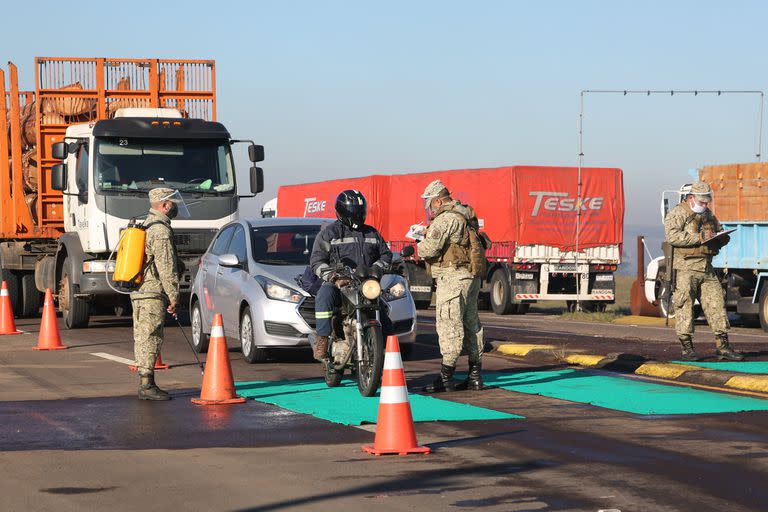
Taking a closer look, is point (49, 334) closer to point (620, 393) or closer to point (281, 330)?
point (281, 330)

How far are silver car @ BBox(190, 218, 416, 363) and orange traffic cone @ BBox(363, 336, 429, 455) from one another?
226 inches

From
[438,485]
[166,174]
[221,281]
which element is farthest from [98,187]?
[438,485]

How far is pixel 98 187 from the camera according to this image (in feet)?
67.0

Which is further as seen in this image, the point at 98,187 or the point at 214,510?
the point at 98,187

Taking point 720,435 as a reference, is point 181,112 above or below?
above

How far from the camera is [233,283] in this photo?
15711mm

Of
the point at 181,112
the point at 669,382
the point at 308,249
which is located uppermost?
the point at 181,112

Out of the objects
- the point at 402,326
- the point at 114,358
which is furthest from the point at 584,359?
the point at 114,358

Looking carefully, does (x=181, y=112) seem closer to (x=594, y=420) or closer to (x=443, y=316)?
(x=443, y=316)

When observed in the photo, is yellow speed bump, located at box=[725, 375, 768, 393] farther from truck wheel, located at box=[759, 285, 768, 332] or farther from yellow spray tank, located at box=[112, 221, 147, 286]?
truck wheel, located at box=[759, 285, 768, 332]

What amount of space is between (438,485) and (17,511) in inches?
90.0

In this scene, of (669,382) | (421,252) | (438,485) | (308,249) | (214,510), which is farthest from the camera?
(308,249)

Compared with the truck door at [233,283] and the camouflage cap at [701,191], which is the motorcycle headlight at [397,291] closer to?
the truck door at [233,283]

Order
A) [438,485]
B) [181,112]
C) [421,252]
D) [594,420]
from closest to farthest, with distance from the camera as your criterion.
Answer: [438,485] → [594,420] → [421,252] → [181,112]
